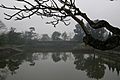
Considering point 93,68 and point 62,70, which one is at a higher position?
point 62,70

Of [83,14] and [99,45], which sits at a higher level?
[83,14]

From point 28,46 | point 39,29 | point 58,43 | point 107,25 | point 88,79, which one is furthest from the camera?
point 39,29

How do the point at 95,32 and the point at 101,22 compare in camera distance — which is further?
the point at 95,32

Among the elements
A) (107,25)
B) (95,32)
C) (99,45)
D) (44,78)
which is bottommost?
(95,32)

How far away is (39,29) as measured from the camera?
16512 centimetres

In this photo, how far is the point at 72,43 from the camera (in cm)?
4059

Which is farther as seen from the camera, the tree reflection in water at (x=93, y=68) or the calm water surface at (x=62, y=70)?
the tree reflection in water at (x=93, y=68)

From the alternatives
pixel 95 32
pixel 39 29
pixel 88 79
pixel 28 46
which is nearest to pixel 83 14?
pixel 88 79

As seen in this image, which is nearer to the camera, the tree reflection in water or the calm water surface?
the calm water surface

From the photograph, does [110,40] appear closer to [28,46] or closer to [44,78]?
[44,78]

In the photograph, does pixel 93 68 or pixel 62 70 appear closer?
pixel 62 70

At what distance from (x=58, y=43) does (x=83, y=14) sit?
3888 centimetres

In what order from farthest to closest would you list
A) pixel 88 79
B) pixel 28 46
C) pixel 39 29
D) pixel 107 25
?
pixel 39 29 → pixel 28 46 → pixel 88 79 → pixel 107 25

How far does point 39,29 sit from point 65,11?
536 ft
